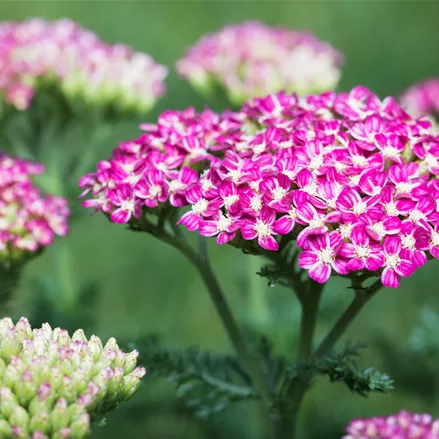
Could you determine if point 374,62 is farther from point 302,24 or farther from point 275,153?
point 275,153

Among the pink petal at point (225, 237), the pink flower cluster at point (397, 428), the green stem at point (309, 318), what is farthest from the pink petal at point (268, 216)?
the pink flower cluster at point (397, 428)

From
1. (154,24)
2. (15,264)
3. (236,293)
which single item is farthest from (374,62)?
(15,264)

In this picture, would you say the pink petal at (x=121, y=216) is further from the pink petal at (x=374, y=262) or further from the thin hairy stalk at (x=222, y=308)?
the pink petal at (x=374, y=262)

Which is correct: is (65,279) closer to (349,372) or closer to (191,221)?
(191,221)

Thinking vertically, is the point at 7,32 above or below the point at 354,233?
above

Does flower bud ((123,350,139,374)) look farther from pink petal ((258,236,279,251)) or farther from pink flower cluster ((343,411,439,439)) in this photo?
pink flower cluster ((343,411,439,439))

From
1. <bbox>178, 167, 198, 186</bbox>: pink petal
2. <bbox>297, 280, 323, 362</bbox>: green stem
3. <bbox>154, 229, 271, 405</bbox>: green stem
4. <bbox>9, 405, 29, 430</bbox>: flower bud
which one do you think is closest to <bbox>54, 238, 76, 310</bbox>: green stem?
<bbox>154, 229, 271, 405</bbox>: green stem
